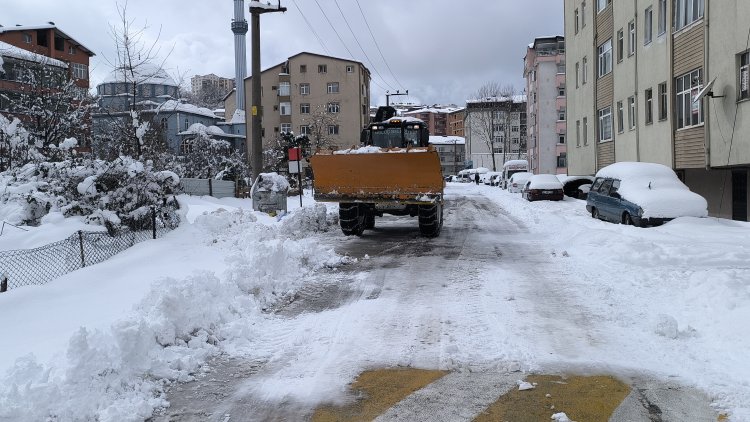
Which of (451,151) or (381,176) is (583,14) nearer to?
(381,176)

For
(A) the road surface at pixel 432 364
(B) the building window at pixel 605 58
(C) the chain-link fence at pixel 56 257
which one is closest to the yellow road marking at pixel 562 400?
(A) the road surface at pixel 432 364

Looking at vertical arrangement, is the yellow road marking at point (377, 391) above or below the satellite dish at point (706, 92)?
below

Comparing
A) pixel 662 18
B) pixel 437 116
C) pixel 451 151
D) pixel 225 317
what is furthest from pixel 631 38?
pixel 437 116

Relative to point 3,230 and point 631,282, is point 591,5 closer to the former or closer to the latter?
point 631,282

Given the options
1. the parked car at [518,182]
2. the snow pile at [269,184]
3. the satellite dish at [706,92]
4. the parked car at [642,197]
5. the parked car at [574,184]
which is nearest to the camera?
the parked car at [642,197]

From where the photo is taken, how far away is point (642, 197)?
15.1m

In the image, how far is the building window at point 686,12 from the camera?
57.7 ft

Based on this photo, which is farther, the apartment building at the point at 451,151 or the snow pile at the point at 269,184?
the apartment building at the point at 451,151

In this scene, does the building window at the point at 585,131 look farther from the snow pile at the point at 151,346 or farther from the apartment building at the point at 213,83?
the apartment building at the point at 213,83

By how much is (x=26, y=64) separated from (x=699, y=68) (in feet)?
85.9

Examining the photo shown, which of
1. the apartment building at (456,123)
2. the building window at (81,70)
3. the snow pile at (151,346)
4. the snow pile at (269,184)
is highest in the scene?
the apartment building at (456,123)

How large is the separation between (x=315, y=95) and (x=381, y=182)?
198 ft

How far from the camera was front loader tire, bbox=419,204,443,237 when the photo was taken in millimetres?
14242

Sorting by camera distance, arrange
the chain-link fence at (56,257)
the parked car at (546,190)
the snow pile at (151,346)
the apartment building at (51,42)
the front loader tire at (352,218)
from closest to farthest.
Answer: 1. the snow pile at (151,346)
2. the chain-link fence at (56,257)
3. the front loader tire at (352,218)
4. the parked car at (546,190)
5. the apartment building at (51,42)
